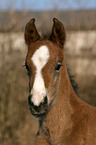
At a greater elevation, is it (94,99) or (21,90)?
(21,90)

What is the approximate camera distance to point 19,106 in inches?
302

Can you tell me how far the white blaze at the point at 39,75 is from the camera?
9.78ft

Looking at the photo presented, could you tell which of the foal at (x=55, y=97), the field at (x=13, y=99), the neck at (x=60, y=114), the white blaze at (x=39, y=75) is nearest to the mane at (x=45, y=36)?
the foal at (x=55, y=97)

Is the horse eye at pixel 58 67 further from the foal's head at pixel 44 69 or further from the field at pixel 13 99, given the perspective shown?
the field at pixel 13 99

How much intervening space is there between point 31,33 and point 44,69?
0.72 metres

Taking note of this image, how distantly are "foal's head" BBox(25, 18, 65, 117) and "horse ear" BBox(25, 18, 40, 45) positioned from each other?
0.10 meters

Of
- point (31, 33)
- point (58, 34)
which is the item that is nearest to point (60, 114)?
point (58, 34)

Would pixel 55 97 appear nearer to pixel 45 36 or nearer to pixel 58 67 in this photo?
pixel 58 67

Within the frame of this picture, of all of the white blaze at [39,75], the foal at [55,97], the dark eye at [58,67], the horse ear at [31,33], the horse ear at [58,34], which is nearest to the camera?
the white blaze at [39,75]

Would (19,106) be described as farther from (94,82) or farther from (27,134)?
(94,82)

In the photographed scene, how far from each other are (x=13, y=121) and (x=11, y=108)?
33cm

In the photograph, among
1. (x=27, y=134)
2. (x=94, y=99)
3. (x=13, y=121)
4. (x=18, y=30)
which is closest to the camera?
(x=27, y=134)

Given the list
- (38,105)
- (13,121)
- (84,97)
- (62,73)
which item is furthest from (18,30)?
(38,105)

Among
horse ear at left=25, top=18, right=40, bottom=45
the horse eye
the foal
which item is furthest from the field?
the horse eye
